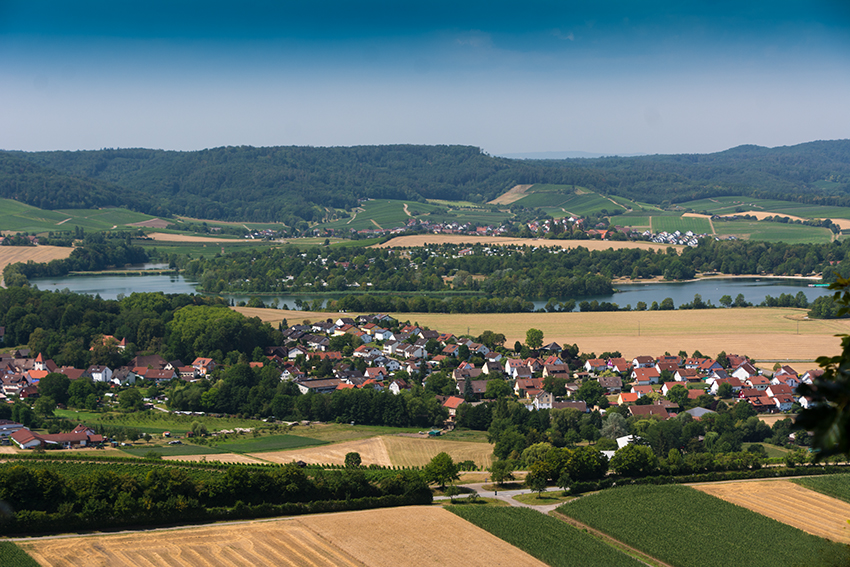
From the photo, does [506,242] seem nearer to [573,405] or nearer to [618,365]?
[618,365]

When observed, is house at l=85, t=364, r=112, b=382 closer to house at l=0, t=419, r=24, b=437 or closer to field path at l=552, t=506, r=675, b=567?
house at l=0, t=419, r=24, b=437

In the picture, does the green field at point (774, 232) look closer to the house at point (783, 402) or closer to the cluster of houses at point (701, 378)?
the cluster of houses at point (701, 378)

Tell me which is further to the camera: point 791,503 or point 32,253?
point 32,253

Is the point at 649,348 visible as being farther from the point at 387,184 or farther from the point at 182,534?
the point at 387,184

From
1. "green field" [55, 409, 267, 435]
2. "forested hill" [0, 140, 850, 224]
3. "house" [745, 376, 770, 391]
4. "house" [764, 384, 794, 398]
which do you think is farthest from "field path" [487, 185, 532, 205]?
"green field" [55, 409, 267, 435]

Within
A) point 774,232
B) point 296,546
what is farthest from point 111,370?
point 774,232

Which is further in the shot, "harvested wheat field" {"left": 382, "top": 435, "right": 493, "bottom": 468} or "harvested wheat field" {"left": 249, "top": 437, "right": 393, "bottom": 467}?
"harvested wheat field" {"left": 382, "top": 435, "right": 493, "bottom": 468}
